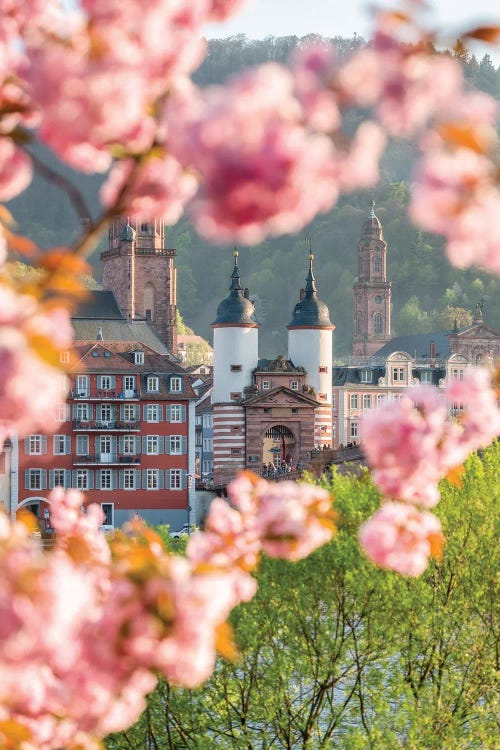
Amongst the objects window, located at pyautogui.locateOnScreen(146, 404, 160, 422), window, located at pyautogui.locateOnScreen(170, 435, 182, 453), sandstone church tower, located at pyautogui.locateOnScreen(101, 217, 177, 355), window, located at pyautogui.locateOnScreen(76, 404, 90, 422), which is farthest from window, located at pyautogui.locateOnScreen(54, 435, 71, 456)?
sandstone church tower, located at pyautogui.locateOnScreen(101, 217, 177, 355)

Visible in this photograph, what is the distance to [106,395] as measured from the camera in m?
73.6

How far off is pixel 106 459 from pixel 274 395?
9.08m

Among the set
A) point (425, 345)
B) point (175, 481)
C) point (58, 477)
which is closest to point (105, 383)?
point (58, 477)

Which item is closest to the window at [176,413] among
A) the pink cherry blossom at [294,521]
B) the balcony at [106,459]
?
the balcony at [106,459]

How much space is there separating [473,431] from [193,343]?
532ft

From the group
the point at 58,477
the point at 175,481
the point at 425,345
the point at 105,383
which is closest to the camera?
the point at 58,477

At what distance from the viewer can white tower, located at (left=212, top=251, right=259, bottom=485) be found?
233 feet

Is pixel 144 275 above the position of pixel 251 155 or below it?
above

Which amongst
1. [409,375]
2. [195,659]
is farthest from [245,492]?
[409,375]

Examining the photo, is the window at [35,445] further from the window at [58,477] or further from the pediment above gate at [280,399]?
the pediment above gate at [280,399]

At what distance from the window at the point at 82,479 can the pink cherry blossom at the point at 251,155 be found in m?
69.4

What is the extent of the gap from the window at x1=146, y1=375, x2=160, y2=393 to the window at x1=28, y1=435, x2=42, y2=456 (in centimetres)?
602

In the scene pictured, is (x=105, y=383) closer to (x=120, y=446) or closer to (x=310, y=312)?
(x=120, y=446)

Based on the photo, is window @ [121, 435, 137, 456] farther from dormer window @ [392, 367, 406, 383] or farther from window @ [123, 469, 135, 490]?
dormer window @ [392, 367, 406, 383]
